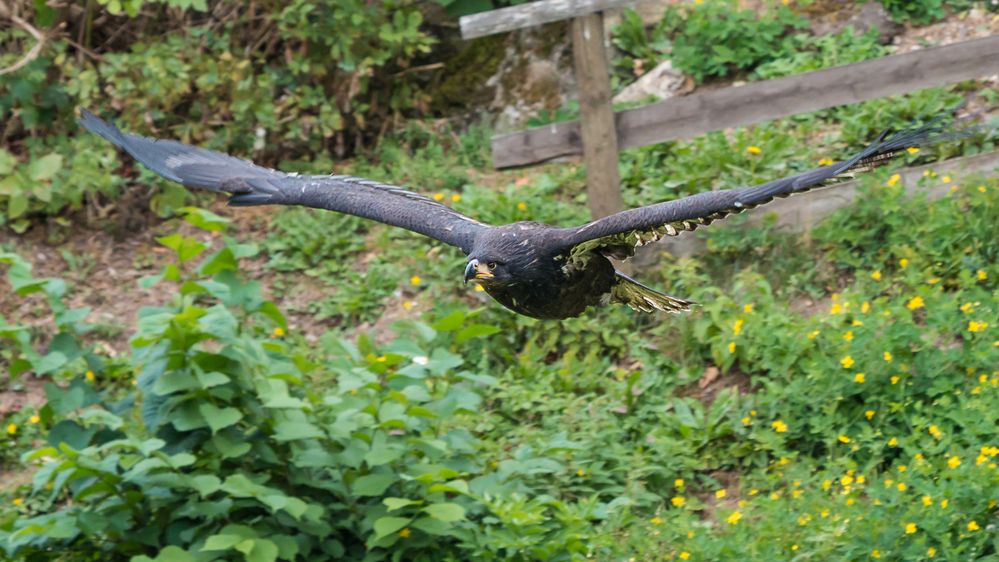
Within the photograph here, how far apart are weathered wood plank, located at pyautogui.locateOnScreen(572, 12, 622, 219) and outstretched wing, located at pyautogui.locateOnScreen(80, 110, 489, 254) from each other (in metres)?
1.43

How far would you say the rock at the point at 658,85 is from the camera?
8938mm

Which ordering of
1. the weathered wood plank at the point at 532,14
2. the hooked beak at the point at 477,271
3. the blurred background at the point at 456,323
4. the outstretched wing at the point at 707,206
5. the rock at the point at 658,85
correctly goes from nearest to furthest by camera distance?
the outstretched wing at the point at 707,206
the hooked beak at the point at 477,271
the blurred background at the point at 456,323
the weathered wood plank at the point at 532,14
the rock at the point at 658,85

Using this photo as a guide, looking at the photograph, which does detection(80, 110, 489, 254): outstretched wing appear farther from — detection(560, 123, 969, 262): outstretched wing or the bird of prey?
detection(560, 123, 969, 262): outstretched wing

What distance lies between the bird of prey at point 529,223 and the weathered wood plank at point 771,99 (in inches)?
51.8

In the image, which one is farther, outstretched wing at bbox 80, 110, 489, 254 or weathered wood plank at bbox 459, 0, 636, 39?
weathered wood plank at bbox 459, 0, 636, 39

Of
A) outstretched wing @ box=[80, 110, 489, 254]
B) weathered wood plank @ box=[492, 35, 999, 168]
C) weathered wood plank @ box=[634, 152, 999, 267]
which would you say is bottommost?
weathered wood plank @ box=[634, 152, 999, 267]

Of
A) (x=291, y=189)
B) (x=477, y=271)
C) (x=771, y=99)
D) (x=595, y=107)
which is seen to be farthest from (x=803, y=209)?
(x=291, y=189)

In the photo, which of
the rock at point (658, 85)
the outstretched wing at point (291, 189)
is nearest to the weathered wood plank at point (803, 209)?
the rock at point (658, 85)

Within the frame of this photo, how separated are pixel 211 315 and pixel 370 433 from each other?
925 millimetres

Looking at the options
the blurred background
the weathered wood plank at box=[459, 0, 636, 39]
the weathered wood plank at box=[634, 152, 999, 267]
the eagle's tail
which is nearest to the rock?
the blurred background

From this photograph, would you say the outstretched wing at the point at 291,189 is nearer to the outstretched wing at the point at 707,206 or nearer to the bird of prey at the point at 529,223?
the bird of prey at the point at 529,223

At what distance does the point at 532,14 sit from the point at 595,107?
2.02 ft

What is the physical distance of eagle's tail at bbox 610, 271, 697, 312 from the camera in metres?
6.03

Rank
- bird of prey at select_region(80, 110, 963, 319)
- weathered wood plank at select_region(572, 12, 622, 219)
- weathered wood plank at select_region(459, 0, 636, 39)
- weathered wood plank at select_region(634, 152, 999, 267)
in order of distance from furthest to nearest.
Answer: weathered wood plank at select_region(634, 152, 999, 267), weathered wood plank at select_region(572, 12, 622, 219), weathered wood plank at select_region(459, 0, 636, 39), bird of prey at select_region(80, 110, 963, 319)
